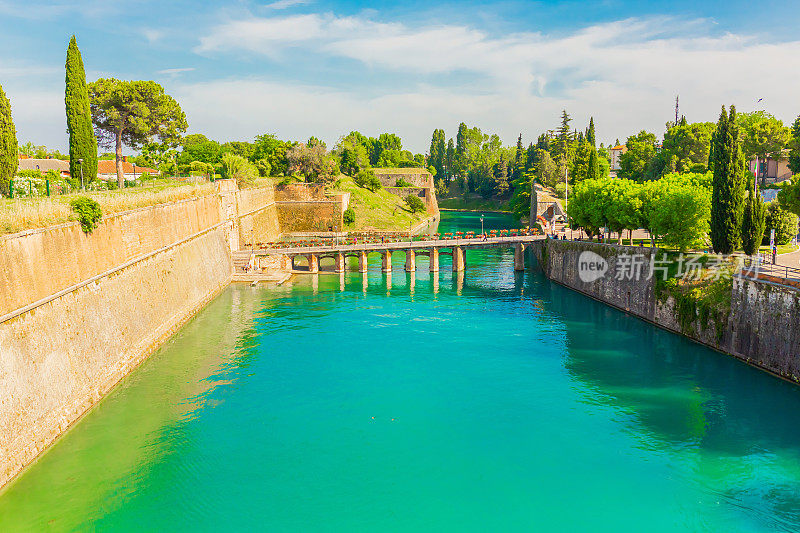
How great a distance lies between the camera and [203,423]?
24.1m

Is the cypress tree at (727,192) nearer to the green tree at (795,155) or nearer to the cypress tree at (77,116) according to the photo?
the green tree at (795,155)

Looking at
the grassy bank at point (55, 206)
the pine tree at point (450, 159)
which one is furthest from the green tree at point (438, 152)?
the grassy bank at point (55, 206)

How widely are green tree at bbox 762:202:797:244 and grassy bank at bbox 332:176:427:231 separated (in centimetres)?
5237

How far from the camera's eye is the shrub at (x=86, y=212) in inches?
1079

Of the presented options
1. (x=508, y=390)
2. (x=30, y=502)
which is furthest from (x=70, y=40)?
(x=508, y=390)

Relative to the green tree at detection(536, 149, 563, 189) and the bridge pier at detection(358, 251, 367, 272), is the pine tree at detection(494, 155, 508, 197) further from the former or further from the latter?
the bridge pier at detection(358, 251, 367, 272)

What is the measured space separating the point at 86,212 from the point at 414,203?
256 feet

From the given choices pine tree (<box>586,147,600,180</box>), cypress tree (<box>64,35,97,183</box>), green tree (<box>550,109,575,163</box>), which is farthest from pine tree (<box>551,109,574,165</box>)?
cypress tree (<box>64,35,97,183</box>)

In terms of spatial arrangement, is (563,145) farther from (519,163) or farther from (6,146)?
(6,146)

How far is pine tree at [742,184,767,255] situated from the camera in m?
33.4

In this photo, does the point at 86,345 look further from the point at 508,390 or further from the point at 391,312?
the point at 391,312

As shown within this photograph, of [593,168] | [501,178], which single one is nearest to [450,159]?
[501,178]

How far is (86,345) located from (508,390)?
18964 mm

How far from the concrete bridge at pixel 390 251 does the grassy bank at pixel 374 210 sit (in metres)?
23.5
